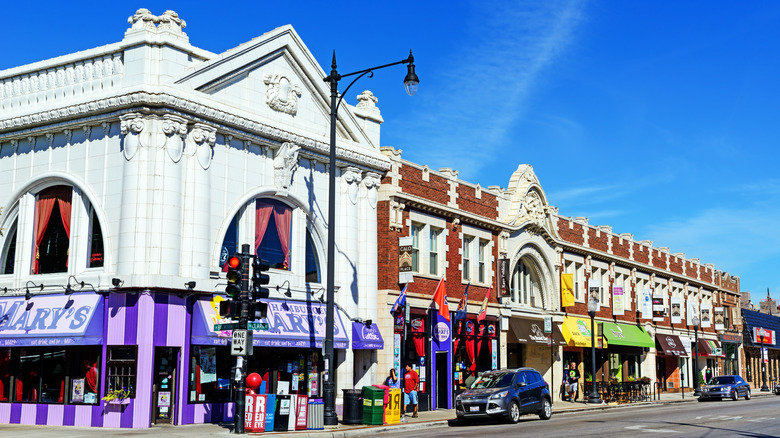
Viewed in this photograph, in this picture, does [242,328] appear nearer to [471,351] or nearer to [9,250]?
[9,250]

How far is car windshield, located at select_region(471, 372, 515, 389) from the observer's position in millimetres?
27625

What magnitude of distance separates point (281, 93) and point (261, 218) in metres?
4.26

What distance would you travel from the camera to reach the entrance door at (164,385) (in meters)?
23.7

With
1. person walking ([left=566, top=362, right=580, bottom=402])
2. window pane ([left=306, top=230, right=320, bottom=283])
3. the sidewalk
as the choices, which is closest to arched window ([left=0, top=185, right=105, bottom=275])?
the sidewalk

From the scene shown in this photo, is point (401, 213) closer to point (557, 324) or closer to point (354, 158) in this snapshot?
point (354, 158)

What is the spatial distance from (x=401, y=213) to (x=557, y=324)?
14540 millimetres

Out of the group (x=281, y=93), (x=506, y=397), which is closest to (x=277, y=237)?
(x=281, y=93)

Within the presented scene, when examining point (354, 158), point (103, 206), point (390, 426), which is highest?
point (354, 158)

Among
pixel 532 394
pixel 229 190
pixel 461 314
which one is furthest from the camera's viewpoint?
pixel 461 314

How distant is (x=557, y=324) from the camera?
143 feet

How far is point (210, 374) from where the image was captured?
990 inches

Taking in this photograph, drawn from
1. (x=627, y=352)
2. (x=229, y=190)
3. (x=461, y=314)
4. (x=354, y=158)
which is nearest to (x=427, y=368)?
(x=461, y=314)

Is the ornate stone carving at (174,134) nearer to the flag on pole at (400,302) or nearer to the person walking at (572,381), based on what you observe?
the flag on pole at (400,302)

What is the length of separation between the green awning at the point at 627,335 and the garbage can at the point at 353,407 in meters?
25.8
